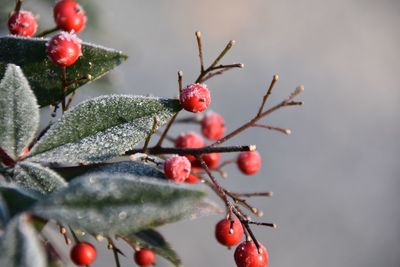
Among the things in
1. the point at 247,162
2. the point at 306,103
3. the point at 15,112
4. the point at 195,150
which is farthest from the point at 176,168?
the point at 306,103

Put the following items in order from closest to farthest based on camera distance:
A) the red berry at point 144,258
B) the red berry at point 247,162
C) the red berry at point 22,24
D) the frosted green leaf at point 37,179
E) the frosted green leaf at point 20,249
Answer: the frosted green leaf at point 20,249 → the frosted green leaf at point 37,179 → the red berry at point 22,24 → the red berry at point 144,258 → the red berry at point 247,162

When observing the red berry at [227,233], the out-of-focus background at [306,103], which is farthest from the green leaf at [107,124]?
the out-of-focus background at [306,103]

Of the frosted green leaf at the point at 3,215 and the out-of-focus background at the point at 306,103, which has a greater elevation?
the frosted green leaf at the point at 3,215

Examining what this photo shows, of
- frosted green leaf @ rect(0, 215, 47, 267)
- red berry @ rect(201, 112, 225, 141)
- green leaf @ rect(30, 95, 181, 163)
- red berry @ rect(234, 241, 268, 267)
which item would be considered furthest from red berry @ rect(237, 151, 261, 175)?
frosted green leaf @ rect(0, 215, 47, 267)

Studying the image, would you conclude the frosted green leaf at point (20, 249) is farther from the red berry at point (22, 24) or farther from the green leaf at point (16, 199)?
the red berry at point (22, 24)

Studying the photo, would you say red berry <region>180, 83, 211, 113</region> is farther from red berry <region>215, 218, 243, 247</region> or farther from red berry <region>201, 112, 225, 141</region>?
red berry <region>201, 112, 225, 141</region>

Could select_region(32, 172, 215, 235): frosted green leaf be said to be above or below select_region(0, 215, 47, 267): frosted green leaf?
above

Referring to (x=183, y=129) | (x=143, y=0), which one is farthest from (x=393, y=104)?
(x=143, y=0)
